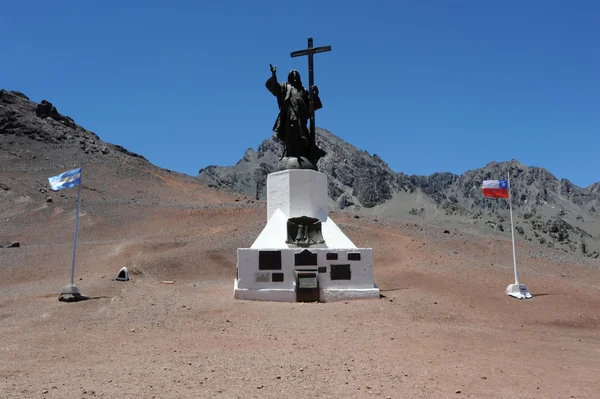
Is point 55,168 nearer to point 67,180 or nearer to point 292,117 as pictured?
point 67,180

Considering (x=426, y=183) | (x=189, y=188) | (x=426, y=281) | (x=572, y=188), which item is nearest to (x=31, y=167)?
(x=189, y=188)

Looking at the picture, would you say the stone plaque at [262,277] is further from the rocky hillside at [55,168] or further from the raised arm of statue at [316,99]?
the rocky hillside at [55,168]

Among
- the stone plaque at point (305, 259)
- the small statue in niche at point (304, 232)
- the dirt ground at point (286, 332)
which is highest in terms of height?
the small statue in niche at point (304, 232)

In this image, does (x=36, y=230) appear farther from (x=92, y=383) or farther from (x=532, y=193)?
(x=532, y=193)

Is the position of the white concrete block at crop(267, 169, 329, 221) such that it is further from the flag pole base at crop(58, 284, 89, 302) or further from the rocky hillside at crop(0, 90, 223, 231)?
the rocky hillside at crop(0, 90, 223, 231)

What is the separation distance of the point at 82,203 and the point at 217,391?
34.0m

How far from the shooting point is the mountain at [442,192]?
50000 millimetres

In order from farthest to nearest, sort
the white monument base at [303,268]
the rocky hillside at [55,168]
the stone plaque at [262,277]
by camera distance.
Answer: the rocky hillside at [55,168]
the stone plaque at [262,277]
the white monument base at [303,268]

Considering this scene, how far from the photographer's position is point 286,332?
10469 millimetres

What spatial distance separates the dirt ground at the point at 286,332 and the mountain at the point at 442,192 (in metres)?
23.3

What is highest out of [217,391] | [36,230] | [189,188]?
[189,188]

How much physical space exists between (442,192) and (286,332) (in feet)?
392

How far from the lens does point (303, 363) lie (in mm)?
8258

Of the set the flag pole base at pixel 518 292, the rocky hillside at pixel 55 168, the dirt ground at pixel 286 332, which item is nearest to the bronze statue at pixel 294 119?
the dirt ground at pixel 286 332
